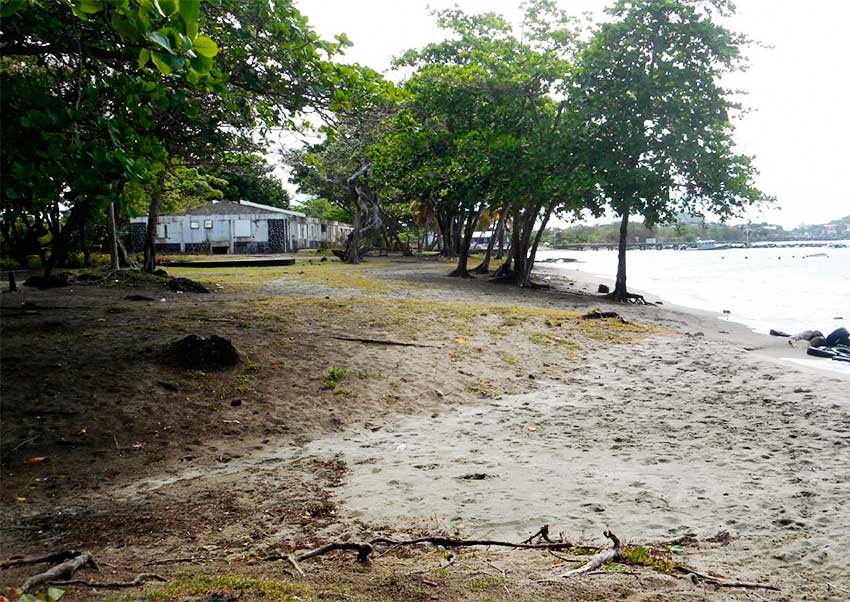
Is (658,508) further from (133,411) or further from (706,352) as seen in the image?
(706,352)

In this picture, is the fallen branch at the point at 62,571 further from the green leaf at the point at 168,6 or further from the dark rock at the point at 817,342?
the dark rock at the point at 817,342

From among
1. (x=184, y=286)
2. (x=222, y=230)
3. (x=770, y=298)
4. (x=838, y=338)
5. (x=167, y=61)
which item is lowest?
(x=770, y=298)

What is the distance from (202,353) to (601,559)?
5.54 meters

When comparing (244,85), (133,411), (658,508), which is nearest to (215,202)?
(244,85)

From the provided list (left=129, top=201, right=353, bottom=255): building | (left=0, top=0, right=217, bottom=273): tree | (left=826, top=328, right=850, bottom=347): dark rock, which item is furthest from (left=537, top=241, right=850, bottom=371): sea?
(left=129, top=201, right=353, bottom=255): building

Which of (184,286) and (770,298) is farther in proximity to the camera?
(770,298)

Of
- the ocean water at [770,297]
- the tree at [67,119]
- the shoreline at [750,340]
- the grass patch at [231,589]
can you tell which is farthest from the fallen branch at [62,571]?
the ocean water at [770,297]

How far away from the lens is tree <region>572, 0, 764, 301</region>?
19.7 meters

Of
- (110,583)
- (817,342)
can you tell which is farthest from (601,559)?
(817,342)

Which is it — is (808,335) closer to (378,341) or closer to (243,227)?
(378,341)

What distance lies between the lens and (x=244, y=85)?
915 centimetres

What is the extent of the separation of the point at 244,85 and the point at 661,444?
23.0ft

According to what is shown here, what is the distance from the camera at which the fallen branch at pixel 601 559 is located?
3.27 meters

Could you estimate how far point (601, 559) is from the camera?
3398mm
